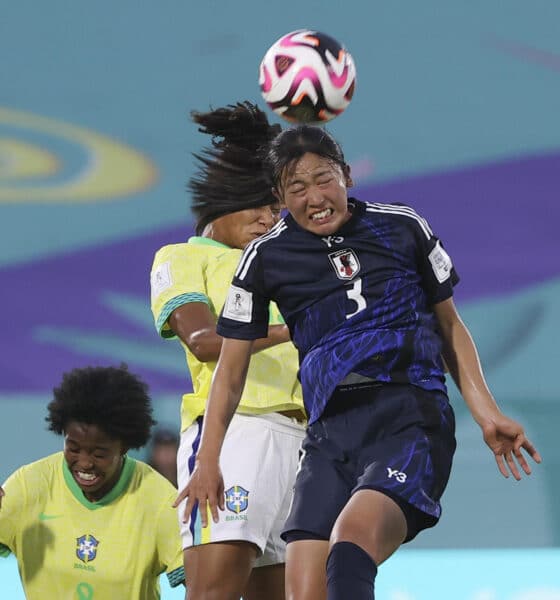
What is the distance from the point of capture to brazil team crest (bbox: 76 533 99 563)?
441cm

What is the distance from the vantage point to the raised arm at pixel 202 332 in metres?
3.98

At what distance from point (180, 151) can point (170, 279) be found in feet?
17.2

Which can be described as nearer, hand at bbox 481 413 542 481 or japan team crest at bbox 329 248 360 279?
hand at bbox 481 413 542 481

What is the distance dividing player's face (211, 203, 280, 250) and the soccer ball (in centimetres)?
31

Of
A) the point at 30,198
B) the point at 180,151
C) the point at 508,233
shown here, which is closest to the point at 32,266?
the point at 30,198

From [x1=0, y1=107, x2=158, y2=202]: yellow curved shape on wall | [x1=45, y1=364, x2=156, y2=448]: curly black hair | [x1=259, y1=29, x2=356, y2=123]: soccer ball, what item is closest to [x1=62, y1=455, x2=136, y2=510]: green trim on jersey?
[x1=45, y1=364, x2=156, y2=448]: curly black hair

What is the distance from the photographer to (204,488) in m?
3.42

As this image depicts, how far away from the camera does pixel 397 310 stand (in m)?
3.48

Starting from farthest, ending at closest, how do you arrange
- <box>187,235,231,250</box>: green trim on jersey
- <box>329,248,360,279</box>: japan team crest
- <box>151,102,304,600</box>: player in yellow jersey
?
<box>187,235,231,250</box>: green trim on jersey
<box>151,102,304,600</box>: player in yellow jersey
<box>329,248,360,279</box>: japan team crest

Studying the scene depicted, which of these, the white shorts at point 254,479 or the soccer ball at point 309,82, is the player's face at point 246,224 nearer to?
the soccer ball at point 309,82

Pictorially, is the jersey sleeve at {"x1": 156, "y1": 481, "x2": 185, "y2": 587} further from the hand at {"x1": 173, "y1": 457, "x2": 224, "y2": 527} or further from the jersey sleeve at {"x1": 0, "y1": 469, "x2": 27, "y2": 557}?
the hand at {"x1": 173, "y1": 457, "x2": 224, "y2": 527}

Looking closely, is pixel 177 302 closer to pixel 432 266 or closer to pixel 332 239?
pixel 332 239

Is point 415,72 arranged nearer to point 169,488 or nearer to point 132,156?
point 132,156

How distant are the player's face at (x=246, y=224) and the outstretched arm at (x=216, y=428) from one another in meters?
0.94
